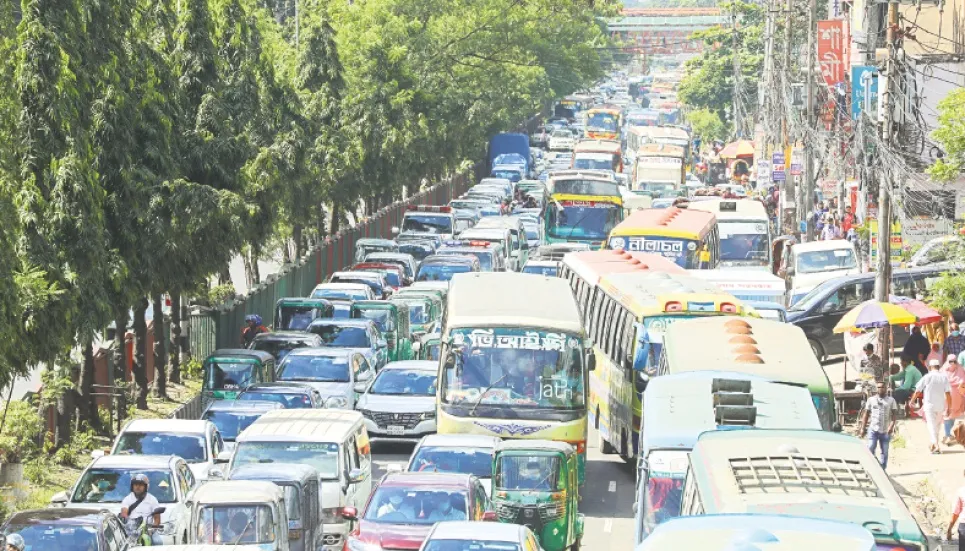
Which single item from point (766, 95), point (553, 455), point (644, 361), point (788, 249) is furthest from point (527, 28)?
point (553, 455)

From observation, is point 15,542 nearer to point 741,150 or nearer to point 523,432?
point 523,432

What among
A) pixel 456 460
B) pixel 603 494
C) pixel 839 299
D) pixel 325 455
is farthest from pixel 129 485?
pixel 839 299

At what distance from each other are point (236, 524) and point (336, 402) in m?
11.4

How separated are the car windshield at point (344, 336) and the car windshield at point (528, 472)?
1313cm

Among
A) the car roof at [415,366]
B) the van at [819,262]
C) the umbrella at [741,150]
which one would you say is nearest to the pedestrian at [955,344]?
the car roof at [415,366]

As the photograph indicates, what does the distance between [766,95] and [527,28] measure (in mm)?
11967

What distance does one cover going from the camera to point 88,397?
2981 cm

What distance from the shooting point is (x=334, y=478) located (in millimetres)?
21859

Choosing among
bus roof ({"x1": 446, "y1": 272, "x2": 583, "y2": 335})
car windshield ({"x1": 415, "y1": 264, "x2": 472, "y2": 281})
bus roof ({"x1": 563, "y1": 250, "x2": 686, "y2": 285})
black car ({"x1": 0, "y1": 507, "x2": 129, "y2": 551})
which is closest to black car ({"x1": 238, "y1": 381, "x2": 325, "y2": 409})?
bus roof ({"x1": 446, "y1": 272, "x2": 583, "y2": 335})

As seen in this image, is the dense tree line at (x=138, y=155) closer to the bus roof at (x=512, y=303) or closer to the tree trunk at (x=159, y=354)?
the tree trunk at (x=159, y=354)

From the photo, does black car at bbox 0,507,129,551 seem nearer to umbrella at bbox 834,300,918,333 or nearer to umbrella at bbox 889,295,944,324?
umbrella at bbox 834,300,918,333

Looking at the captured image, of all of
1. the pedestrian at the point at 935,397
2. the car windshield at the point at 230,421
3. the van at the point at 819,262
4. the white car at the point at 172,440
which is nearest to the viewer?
the white car at the point at 172,440

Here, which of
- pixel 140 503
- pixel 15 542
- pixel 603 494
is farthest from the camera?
pixel 603 494

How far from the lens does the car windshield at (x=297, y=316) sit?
36.9 meters
